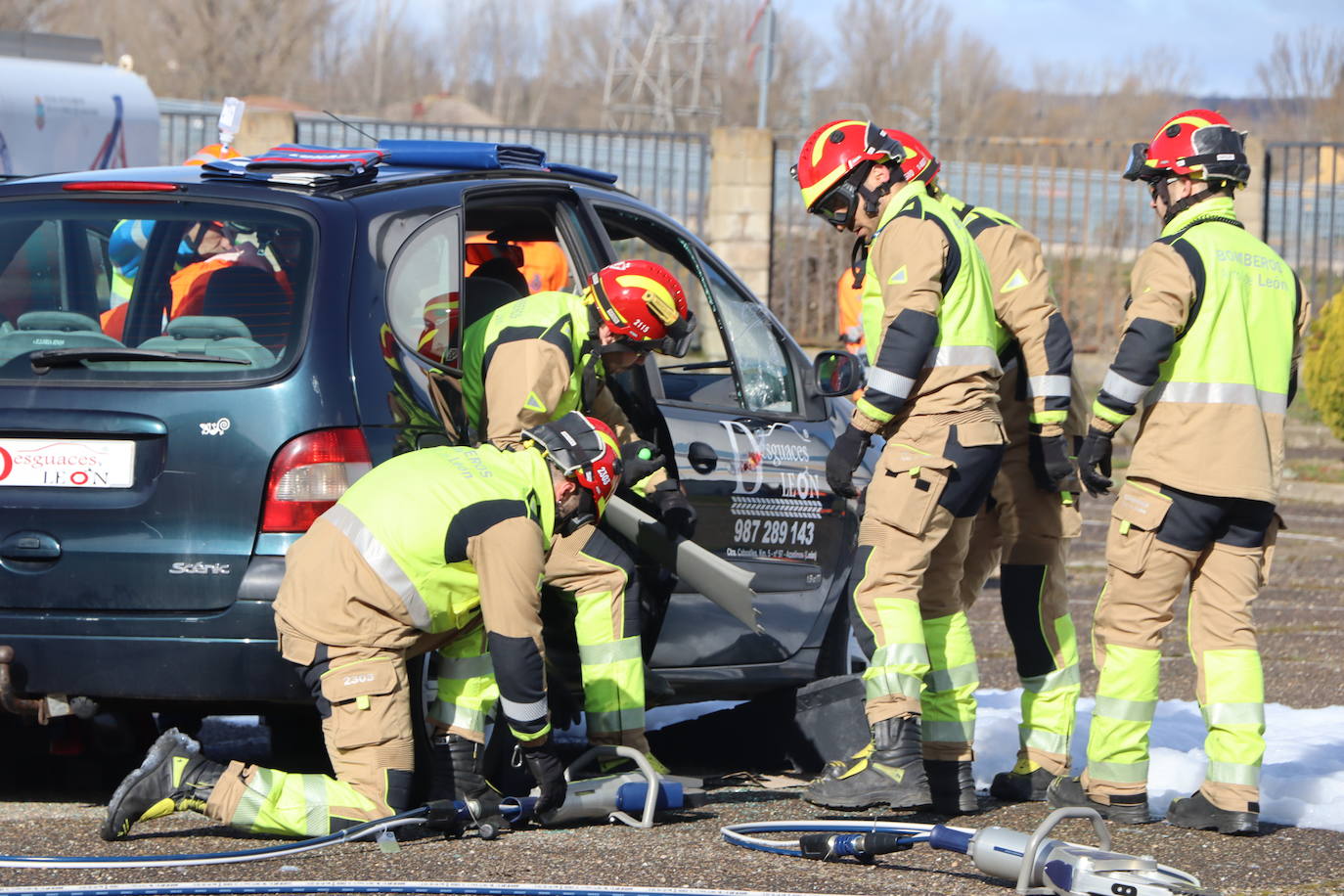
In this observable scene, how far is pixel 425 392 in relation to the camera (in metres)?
4.62

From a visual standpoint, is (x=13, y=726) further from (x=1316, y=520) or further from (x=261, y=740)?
(x=1316, y=520)

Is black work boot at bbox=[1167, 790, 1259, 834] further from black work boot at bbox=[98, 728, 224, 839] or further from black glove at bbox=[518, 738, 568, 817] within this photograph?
black work boot at bbox=[98, 728, 224, 839]

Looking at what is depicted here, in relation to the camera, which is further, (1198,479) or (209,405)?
(1198,479)

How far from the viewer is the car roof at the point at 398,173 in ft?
15.4

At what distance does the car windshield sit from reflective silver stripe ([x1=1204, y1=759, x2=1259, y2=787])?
273cm

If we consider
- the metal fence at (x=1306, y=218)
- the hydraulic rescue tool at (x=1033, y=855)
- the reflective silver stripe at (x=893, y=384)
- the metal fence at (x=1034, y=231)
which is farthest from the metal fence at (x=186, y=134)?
the hydraulic rescue tool at (x=1033, y=855)

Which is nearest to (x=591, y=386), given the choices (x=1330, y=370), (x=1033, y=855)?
(x=1033, y=855)

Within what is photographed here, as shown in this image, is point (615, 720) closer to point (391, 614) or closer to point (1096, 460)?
point (391, 614)

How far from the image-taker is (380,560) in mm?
4266

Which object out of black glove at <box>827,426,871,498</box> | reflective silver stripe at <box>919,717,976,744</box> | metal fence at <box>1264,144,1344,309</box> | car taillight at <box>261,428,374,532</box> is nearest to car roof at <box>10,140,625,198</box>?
car taillight at <box>261,428,374,532</box>

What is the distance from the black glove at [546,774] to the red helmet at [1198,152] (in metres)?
2.28

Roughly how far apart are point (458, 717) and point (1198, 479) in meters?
2.12

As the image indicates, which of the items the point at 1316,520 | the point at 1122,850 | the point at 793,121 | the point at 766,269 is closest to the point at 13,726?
the point at 1122,850

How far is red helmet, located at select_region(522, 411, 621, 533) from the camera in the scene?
4.38 meters
